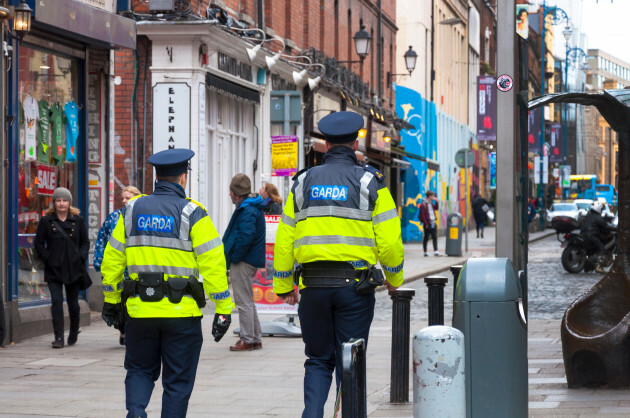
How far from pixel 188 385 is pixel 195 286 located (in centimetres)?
57

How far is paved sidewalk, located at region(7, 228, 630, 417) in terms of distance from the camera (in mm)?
8398

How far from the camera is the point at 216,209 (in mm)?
21266

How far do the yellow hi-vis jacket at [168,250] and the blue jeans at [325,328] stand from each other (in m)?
0.49

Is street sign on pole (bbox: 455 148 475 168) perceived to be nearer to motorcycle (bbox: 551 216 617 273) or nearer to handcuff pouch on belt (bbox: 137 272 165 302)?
motorcycle (bbox: 551 216 617 273)

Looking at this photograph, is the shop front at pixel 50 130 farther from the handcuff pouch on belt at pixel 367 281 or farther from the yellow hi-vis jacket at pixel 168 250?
the handcuff pouch on belt at pixel 367 281

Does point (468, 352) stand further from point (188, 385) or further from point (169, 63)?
point (169, 63)

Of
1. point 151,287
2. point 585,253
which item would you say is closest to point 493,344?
point 151,287

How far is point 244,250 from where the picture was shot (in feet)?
39.8

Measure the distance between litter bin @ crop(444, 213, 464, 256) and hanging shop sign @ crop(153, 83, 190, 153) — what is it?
1325 centimetres

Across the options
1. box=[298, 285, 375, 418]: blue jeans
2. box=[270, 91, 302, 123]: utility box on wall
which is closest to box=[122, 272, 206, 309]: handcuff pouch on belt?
box=[298, 285, 375, 418]: blue jeans

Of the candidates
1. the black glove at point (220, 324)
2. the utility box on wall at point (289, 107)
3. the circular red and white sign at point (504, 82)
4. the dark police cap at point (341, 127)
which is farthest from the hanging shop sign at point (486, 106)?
the black glove at point (220, 324)

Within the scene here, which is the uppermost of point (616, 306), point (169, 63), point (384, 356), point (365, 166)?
point (169, 63)

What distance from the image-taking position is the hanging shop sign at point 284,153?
59.4ft

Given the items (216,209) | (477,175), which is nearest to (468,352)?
(216,209)
